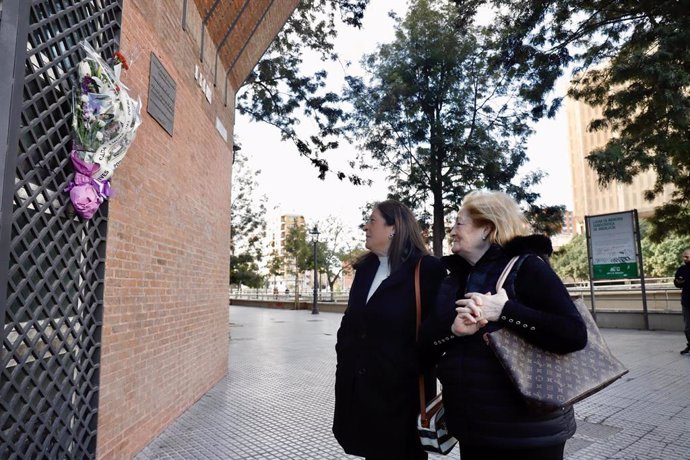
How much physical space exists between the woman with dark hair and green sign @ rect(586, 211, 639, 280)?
13184 millimetres

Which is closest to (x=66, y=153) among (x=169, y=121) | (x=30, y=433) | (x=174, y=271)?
(x=30, y=433)

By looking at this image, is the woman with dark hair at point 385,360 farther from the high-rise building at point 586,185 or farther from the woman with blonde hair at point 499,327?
the high-rise building at point 586,185

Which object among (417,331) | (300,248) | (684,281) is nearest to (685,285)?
(684,281)

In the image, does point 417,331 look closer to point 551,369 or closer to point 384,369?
point 384,369

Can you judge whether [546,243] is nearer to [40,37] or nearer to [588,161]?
[40,37]

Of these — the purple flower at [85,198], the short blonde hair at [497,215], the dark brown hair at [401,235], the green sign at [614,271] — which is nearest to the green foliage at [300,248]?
the green sign at [614,271]

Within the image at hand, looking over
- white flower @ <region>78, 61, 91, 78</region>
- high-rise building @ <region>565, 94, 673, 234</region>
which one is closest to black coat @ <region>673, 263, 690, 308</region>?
white flower @ <region>78, 61, 91, 78</region>

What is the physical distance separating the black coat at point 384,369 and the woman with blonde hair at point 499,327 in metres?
0.33

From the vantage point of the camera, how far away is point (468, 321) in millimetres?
1838

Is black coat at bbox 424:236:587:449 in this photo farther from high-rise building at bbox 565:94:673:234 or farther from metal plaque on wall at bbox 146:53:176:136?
high-rise building at bbox 565:94:673:234

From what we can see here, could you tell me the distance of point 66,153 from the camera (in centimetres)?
312

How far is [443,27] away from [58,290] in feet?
48.4

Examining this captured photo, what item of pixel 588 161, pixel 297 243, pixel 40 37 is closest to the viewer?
pixel 40 37

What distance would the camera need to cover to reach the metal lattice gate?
2.47 metres
